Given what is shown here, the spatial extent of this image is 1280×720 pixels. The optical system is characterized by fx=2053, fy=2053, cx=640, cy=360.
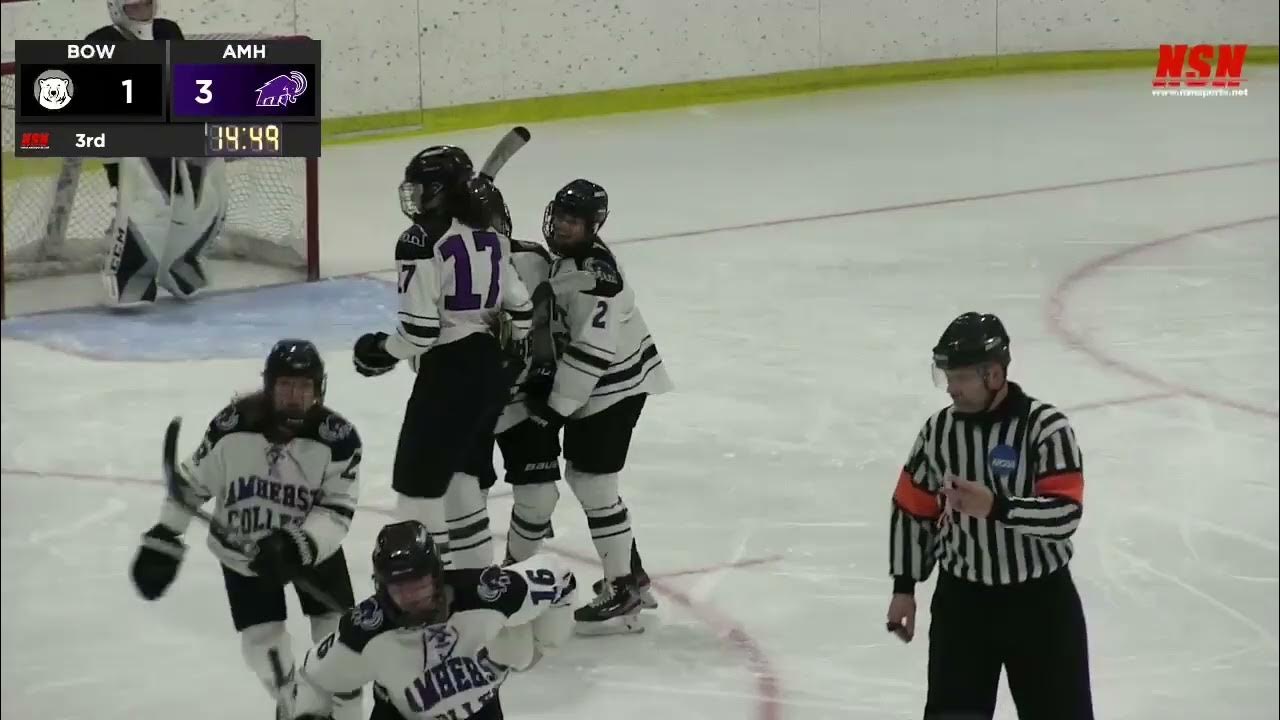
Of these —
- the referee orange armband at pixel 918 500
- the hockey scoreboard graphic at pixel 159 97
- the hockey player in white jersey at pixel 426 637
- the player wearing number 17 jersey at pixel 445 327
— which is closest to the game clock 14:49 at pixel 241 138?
the hockey scoreboard graphic at pixel 159 97

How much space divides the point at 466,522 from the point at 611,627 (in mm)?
350

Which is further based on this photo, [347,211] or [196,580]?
[347,211]

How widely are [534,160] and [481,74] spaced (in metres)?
0.85

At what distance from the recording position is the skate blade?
3.99m

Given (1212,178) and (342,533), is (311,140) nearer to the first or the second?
(342,533)

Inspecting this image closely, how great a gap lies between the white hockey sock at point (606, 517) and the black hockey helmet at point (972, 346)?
1198 millimetres

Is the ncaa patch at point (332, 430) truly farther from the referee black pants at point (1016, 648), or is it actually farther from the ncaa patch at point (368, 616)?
the referee black pants at point (1016, 648)

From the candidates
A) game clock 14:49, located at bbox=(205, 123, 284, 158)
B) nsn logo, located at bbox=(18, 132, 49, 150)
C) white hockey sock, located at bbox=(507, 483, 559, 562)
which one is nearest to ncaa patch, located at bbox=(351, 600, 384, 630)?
white hockey sock, located at bbox=(507, 483, 559, 562)

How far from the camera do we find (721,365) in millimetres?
5961

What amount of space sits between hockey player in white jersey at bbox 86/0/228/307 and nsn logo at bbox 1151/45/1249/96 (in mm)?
3186

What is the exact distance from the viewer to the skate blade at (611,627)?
3990 millimetres

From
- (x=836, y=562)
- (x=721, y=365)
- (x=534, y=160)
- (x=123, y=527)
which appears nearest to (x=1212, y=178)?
(x=534, y=160)

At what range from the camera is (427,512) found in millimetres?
3871

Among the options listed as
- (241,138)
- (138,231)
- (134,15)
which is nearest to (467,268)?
(241,138)
